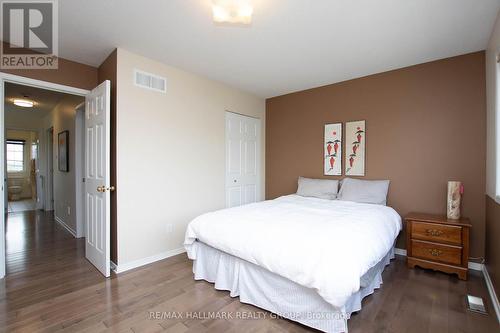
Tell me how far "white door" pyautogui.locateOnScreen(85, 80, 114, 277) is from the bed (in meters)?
0.95

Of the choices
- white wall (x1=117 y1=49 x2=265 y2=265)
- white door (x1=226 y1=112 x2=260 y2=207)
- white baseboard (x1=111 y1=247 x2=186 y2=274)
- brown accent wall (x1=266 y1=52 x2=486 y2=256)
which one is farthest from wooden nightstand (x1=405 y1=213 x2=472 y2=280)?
white baseboard (x1=111 y1=247 x2=186 y2=274)

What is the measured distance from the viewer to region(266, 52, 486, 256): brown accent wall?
2732mm

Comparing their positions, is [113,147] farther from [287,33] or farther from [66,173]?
[66,173]

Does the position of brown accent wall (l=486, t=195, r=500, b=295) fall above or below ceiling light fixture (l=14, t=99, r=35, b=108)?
below

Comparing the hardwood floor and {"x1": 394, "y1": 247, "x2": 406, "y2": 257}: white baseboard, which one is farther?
{"x1": 394, "y1": 247, "x2": 406, "y2": 257}: white baseboard

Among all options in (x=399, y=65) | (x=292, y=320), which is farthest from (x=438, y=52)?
(x=292, y=320)

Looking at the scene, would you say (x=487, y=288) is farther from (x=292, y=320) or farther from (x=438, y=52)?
(x=438, y=52)

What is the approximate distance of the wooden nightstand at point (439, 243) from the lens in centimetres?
248

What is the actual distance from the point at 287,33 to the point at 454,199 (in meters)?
2.52

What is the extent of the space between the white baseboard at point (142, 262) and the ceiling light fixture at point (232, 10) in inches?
106

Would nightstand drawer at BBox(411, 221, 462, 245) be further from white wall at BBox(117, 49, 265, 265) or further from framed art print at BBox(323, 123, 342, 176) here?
white wall at BBox(117, 49, 265, 265)

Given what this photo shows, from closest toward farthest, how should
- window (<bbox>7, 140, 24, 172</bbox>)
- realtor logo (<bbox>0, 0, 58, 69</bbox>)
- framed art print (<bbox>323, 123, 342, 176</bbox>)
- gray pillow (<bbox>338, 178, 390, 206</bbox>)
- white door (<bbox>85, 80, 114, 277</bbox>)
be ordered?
realtor logo (<bbox>0, 0, 58, 69</bbox>) → white door (<bbox>85, 80, 114, 277</bbox>) → gray pillow (<bbox>338, 178, 390, 206</bbox>) → framed art print (<bbox>323, 123, 342, 176</bbox>) → window (<bbox>7, 140, 24, 172</bbox>)

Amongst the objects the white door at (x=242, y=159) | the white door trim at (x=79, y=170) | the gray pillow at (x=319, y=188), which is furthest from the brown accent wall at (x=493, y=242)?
the white door trim at (x=79, y=170)

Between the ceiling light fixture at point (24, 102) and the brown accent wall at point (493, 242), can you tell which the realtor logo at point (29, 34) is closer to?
the ceiling light fixture at point (24, 102)
